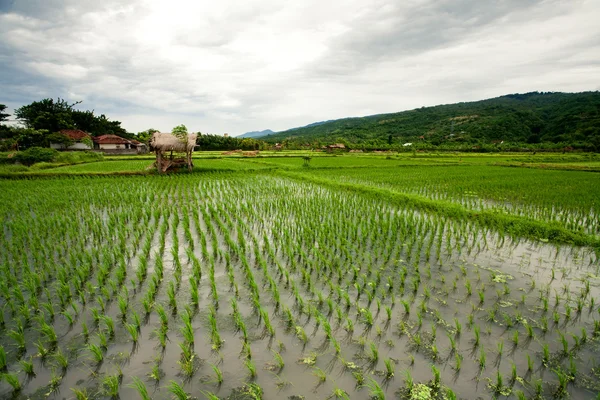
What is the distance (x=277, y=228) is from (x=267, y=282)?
98.0 inches

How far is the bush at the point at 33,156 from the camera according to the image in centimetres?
1808

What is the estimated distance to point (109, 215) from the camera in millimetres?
7633

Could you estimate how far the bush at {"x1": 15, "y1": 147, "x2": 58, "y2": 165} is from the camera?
18.1m

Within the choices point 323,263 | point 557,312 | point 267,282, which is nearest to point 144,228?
point 267,282

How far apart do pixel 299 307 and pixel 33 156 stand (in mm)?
22496

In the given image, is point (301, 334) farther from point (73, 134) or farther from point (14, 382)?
point (73, 134)

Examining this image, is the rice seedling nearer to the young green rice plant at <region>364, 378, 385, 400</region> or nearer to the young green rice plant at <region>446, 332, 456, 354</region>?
the young green rice plant at <region>364, 378, 385, 400</region>

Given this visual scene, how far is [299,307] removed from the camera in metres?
3.70

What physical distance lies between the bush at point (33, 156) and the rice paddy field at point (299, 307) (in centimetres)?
1426

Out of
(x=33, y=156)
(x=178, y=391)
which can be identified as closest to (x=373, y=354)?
(x=178, y=391)

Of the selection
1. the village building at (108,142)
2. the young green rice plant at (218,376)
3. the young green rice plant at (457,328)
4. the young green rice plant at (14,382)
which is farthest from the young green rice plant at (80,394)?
the village building at (108,142)

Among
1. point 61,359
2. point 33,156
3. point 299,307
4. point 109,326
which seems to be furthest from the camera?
point 33,156

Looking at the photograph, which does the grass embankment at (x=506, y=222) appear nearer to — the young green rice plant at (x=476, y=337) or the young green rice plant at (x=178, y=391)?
the young green rice plant at (x=476, y=337)

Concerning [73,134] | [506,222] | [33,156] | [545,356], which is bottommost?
[545,356]
